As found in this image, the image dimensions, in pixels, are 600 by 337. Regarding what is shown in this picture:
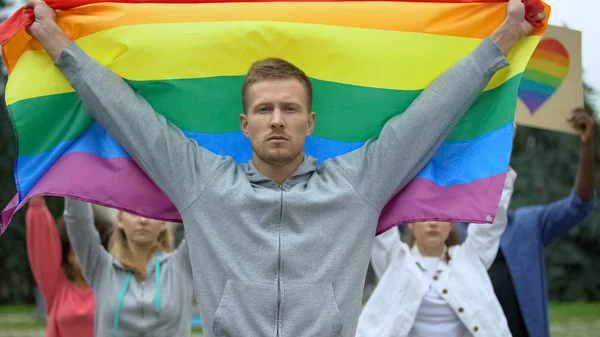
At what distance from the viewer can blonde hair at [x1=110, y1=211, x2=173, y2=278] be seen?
6141mm

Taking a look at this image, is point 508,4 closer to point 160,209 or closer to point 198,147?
point 198,147

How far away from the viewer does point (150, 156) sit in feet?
13.8

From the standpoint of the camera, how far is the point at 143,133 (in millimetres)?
4184

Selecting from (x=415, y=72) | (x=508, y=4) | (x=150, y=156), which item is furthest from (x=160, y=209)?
(x=508, y=4)

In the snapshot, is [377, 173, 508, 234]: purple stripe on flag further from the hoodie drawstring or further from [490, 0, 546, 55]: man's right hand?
the hoodie drawstring

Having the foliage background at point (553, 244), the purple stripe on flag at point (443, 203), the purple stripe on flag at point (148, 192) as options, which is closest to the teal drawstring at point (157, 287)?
the purple stripe on flag at point (148, 192)

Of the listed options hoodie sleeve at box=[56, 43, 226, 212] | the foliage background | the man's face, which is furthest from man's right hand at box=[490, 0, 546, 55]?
the foliage background

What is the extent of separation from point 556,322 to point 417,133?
1437 cm

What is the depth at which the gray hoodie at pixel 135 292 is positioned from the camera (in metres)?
5.86

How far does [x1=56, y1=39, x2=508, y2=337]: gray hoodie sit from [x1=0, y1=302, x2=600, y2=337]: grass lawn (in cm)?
1153

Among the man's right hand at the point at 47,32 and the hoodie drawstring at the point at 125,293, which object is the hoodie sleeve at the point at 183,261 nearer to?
the hoodie drawstring at the point at 125,293

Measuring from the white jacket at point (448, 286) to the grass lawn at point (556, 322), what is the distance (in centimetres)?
908

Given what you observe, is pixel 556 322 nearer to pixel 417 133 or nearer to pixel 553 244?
pixel 553 244

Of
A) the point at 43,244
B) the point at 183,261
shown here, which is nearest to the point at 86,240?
the point at 43,244
